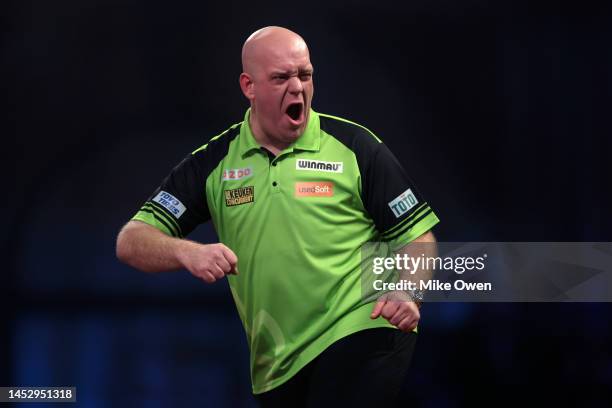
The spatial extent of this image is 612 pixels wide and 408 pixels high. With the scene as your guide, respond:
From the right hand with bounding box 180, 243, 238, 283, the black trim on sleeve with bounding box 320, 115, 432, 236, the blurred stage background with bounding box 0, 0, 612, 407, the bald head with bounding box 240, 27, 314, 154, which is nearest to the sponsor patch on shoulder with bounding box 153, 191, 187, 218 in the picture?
→ the bald head with bounding box 240, 27, 314, 154

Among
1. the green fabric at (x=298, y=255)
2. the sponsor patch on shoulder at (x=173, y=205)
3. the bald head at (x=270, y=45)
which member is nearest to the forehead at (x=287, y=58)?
the bald head at (x=270, y=45)

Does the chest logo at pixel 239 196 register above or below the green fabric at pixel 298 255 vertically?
above

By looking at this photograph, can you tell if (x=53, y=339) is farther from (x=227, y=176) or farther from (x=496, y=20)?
(x=496, y=20)

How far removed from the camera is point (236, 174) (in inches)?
160

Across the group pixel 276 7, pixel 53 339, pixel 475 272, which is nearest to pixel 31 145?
pixel 53 339

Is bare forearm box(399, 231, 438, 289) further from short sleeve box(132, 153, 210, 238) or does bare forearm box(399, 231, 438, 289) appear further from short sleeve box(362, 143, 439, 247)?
short sleeve box(132, 153, 210, 238)

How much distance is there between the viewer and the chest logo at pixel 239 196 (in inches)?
158

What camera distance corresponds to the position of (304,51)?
13.1 feet

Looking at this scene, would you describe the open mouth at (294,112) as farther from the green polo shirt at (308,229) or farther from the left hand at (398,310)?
the left hand at (398,310)

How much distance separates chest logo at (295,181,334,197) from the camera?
12.9 feet

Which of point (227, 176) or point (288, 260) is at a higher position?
point (227, 176)

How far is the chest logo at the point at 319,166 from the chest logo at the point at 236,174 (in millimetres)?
176

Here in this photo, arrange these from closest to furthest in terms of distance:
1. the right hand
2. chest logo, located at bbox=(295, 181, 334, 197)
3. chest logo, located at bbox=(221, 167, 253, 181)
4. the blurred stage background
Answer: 1. the right hand
2. chest logo, located at bbox=(295, 181, 334, 197)
3. chest logo, located at bbox=(221, 167, 253, 181)
4. the blurred stage background

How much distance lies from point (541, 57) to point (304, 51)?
1835 mm
